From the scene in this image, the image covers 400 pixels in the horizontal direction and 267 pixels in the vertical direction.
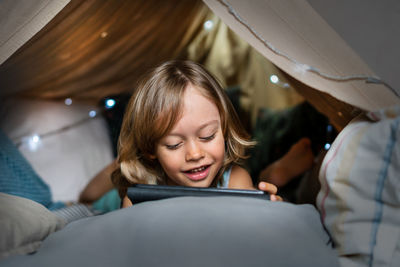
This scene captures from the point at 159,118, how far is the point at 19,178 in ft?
3.08

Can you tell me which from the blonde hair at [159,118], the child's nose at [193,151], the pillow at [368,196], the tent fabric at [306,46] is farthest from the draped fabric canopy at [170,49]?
the child's nose at [193,151]

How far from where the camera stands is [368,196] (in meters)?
0.77

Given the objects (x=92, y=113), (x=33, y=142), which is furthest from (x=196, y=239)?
(x=92, y=113)

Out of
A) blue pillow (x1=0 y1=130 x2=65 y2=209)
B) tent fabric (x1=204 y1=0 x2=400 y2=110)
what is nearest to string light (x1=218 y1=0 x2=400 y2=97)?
tent fabric (x1=204 y1=0 x2=400 y2=110)

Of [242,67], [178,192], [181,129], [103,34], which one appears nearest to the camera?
[178,192]

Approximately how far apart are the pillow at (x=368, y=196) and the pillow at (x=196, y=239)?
2.1 inches

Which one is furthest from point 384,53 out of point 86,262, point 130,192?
point 86,262

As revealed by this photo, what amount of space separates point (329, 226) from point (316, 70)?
1.28ft

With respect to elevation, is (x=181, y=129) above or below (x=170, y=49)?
below

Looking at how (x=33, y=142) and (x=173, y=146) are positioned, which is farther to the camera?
(x=33, y=142)

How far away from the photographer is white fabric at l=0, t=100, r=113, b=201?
1933 mm

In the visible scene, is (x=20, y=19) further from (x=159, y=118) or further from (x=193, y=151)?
(x=193, y=151)

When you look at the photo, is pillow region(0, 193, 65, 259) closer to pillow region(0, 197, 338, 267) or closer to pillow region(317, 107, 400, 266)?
pillow region(0, 197, 338, 267)

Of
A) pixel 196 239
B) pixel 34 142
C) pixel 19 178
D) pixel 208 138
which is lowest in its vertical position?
pixel 196 239
